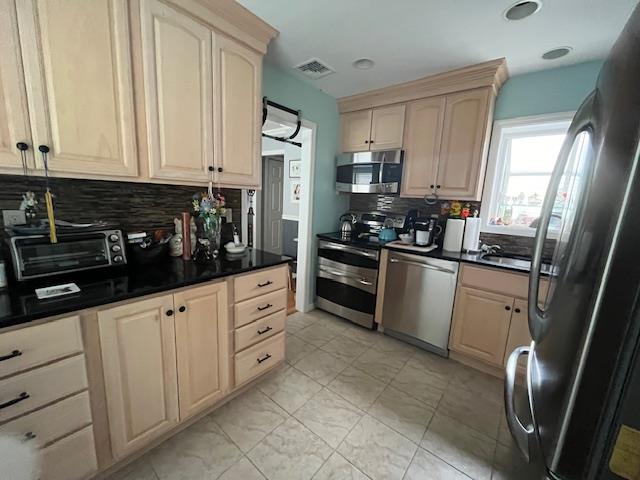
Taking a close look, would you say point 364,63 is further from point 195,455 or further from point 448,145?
point 195,455

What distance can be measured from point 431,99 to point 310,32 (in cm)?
129

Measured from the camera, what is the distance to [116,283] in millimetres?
1265

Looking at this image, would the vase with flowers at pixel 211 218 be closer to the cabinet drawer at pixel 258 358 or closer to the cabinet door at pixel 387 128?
the cabinet drawer at pixel 258 358

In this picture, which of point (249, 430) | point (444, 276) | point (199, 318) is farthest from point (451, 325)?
point (199, 318)

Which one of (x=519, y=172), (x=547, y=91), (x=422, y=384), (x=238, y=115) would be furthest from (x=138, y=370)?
(x=547, y=91)

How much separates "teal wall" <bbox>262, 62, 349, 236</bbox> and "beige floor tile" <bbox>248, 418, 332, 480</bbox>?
1.93m

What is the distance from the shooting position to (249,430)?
1.55 meters

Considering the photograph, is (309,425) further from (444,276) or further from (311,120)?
(311,120)

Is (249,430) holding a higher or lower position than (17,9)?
lower

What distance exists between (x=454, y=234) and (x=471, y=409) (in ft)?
4.50

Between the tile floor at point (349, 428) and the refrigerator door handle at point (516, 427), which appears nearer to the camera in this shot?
the refrigerator door handle at point (516, 427)

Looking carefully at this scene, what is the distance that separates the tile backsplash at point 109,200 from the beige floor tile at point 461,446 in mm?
2181

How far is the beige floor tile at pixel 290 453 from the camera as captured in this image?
1.33m

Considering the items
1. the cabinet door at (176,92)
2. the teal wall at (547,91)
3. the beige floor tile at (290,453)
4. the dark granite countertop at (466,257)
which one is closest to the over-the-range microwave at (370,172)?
the dark granite countertop at (466,257)
